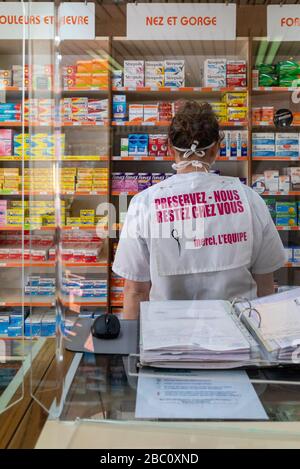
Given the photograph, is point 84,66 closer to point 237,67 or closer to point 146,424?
point 237,67

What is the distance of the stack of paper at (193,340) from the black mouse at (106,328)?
73 mm

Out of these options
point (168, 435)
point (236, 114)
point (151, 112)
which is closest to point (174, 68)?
point (151, 112)

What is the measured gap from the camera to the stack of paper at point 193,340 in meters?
0.91

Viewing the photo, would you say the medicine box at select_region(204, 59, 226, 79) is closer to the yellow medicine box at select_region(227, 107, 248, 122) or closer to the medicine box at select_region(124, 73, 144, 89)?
the yellow medicine box at select_region(227, 107, 248, 122)

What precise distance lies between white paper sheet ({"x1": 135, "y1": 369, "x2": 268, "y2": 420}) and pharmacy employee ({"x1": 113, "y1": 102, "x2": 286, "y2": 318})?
487 millimetres

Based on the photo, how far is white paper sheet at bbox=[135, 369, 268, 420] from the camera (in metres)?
0.78

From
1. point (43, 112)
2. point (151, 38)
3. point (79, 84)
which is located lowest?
point (43, 112)

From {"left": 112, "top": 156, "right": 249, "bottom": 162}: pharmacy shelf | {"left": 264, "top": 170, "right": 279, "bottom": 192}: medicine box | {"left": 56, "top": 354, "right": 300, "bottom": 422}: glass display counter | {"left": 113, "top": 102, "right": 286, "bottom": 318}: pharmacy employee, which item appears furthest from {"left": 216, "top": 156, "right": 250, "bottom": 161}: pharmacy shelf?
{"left": 56, "top": 354, "right": 300, "bottom": 422}: glass display counter

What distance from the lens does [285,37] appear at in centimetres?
268

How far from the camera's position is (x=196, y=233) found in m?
1.42

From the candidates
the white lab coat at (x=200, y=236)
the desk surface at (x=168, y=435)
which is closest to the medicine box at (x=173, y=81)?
the white lab coat at (x=200, y=236)
